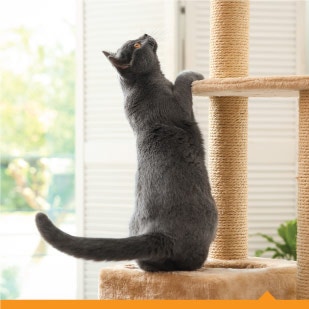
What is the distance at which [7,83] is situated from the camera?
437 centimetres

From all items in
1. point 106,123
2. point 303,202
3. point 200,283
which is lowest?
point 200,283

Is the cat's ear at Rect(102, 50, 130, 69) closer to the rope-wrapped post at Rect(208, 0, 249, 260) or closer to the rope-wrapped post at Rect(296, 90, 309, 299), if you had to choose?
the rope-wrapped post at Rect(208, 0, 249, 260)

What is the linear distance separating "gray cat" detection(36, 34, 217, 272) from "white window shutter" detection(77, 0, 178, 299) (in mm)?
1283

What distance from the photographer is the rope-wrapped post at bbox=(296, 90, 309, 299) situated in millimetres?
1590

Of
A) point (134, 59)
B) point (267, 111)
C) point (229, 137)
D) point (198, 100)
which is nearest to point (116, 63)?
point (134, 59)

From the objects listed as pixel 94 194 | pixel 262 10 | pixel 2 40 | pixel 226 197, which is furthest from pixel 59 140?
pixel 226 197

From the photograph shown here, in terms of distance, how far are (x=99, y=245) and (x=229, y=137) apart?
22.4 inches

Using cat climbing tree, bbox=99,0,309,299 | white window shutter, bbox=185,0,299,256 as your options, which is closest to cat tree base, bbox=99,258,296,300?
cat climbing tree, bbox=99,0,309,299

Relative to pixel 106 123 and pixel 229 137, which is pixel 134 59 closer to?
pixel 229 137

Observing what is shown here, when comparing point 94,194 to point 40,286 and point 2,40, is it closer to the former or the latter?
point 40,286

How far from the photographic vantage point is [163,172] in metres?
1.53

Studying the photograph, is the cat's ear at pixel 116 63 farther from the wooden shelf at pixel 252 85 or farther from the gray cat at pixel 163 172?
the wooden shelf at pixel 252 85

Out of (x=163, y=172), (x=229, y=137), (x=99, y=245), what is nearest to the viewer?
(x=99, y=245)

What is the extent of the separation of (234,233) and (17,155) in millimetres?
2799
